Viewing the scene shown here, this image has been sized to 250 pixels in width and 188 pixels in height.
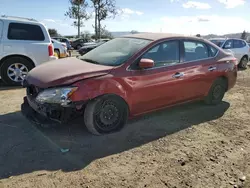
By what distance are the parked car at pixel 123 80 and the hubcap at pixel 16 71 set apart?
10.5 feet

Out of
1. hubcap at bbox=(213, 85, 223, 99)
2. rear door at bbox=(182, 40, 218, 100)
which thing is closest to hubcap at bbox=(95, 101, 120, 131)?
rear door at bbox=(182, 40, 218, 100)

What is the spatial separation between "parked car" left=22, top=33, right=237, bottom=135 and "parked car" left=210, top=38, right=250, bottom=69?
23.5 ft

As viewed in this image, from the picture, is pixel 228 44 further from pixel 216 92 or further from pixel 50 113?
pixel 50 113

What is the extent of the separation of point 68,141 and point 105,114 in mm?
684

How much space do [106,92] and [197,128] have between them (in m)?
1.79

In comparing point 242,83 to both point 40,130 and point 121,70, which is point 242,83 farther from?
point 40,130

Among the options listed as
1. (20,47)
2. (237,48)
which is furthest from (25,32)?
(237,48)

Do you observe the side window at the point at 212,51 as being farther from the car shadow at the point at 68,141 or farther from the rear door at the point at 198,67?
the car shadow at the point at 68,141

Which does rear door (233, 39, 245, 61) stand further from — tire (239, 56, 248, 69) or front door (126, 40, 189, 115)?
front door (126, 40, 189, 115)

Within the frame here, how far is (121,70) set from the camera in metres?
3.88

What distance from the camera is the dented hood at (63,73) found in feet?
11.7

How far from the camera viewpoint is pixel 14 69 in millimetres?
7113

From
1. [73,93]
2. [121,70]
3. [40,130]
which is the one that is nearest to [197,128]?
[121,70]

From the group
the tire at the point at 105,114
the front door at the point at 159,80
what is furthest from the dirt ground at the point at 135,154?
the front door at the point at 159,80
